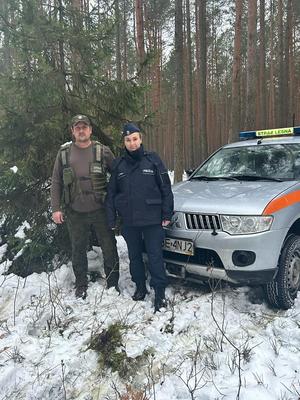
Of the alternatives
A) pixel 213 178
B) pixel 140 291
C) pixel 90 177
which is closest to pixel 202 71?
pixel 213 178

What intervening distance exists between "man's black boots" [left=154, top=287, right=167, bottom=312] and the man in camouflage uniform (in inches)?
27.2

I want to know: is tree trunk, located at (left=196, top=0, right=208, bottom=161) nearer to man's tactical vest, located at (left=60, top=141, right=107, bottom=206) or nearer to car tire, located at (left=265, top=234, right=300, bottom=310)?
man's tactical vest, located at (left=60, top=141, right=107, bottom=206)

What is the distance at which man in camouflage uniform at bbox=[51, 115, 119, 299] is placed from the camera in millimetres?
4523

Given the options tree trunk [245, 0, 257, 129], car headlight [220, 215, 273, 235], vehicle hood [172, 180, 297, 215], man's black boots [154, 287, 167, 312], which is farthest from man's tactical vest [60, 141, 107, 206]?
tree trunk [245, 0, 257, 129]

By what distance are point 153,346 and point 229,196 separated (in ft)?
5.83

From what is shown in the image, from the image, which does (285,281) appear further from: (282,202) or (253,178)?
(253,178)

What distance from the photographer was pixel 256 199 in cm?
409

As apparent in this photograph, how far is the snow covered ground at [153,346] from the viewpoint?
3090 millimetres

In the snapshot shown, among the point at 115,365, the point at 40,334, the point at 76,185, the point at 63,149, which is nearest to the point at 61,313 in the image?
the point at 40,334

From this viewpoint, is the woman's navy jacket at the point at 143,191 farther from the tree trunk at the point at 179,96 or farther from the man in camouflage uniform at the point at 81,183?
the tree trunk at the point at 179,96

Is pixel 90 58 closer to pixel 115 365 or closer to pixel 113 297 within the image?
pixel 113 297

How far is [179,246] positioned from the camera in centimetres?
436

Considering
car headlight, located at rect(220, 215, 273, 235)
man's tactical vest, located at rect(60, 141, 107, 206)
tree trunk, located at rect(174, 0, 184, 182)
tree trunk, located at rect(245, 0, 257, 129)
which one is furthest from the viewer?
tree trunk, located at rect(174, 0, 184, 182)

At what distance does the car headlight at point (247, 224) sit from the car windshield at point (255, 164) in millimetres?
1005
